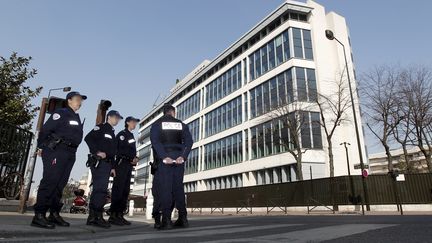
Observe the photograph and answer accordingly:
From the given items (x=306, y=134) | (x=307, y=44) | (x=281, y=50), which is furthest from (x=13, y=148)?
(x=307, y=44)

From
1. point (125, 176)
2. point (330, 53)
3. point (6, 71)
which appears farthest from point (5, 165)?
point (330, 53)

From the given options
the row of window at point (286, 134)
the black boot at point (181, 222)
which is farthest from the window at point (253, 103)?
the black boot at point (181, 222)

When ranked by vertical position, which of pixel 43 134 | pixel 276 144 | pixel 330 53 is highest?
pixel 330 53

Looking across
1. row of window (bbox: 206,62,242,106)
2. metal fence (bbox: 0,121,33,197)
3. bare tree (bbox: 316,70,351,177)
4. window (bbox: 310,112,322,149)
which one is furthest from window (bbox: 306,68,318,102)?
metal fence (bbox: 0,121,33,197)

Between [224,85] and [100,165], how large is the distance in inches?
1791

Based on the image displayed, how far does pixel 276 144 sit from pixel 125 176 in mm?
30848

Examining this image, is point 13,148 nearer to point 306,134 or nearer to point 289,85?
point 306,134

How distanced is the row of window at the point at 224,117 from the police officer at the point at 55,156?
130 feet

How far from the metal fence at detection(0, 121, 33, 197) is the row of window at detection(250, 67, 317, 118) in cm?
2616

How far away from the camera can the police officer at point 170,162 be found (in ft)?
18.5

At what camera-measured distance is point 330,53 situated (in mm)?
39156

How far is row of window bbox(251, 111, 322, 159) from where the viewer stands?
32.1 m

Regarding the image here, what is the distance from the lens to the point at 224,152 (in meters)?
48.2

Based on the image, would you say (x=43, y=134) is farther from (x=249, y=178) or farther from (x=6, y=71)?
(x=249, y=178)
